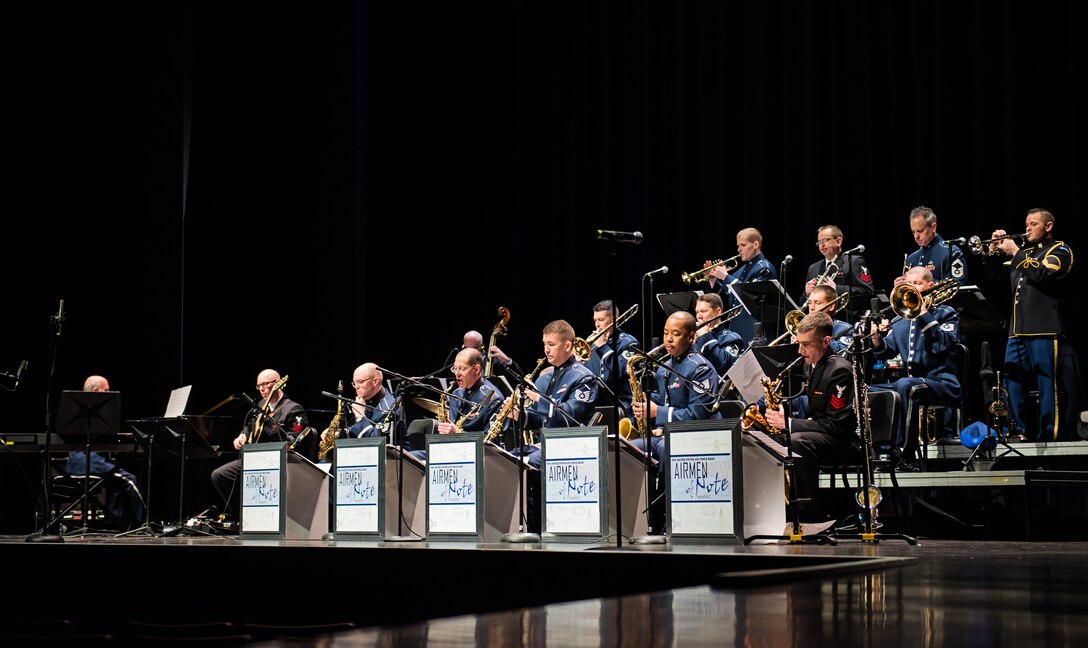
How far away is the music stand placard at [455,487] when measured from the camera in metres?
6.27

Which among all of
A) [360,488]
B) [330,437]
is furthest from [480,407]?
[330,437]

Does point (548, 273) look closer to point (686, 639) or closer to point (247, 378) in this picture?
point (247, 378)

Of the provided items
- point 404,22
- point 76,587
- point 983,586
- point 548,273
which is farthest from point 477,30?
point 983,586

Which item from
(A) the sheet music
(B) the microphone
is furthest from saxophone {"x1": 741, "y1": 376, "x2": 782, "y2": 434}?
(A) the sheet music

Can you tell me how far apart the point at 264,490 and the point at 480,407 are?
1.50 meters

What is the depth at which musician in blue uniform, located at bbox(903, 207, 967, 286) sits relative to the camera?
7938 mm

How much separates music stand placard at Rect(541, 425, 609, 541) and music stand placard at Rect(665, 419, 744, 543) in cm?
36

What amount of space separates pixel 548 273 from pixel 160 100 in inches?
184

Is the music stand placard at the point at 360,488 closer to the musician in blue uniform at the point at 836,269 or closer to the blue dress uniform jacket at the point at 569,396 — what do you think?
the blue dress uniform jacket at the point at 569,396

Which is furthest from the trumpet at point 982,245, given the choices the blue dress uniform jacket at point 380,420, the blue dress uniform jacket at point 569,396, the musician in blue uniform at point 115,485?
the musician in blue uniform at point 115,485

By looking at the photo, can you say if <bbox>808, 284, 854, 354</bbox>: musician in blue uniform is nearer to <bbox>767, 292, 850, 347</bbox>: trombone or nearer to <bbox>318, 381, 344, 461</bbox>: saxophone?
<bbox>767, 292, 850, 347</bbox>: trombone

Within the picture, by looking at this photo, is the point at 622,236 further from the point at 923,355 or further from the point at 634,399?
the point at 923,355

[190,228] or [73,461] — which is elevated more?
[190,228]

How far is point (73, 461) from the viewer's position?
380 inches
